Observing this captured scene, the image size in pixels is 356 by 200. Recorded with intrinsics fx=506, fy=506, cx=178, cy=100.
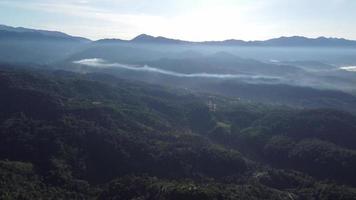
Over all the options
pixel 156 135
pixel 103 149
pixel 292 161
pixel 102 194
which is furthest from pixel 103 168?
pixel 292 161

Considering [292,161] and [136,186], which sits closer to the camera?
[136,186]

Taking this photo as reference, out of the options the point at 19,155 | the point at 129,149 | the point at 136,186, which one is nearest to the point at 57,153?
the point at 19,155

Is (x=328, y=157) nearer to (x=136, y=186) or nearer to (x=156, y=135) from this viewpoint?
(x=156, y=135)

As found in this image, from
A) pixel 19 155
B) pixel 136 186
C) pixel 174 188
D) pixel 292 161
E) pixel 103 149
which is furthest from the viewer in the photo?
pixel 292 161

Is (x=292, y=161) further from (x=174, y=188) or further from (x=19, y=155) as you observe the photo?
(x=19, y=155)

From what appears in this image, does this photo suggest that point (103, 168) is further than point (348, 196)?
Yes

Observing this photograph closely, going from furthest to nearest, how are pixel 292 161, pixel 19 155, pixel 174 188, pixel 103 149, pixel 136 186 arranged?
1. pixel 292 161
2. pixel 103 149
3. pixel 19 155
4. pixel 136 186
5. pixel 174 188

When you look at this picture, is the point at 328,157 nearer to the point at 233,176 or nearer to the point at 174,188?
the point at 233,176

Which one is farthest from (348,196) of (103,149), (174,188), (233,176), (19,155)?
(19,155)
